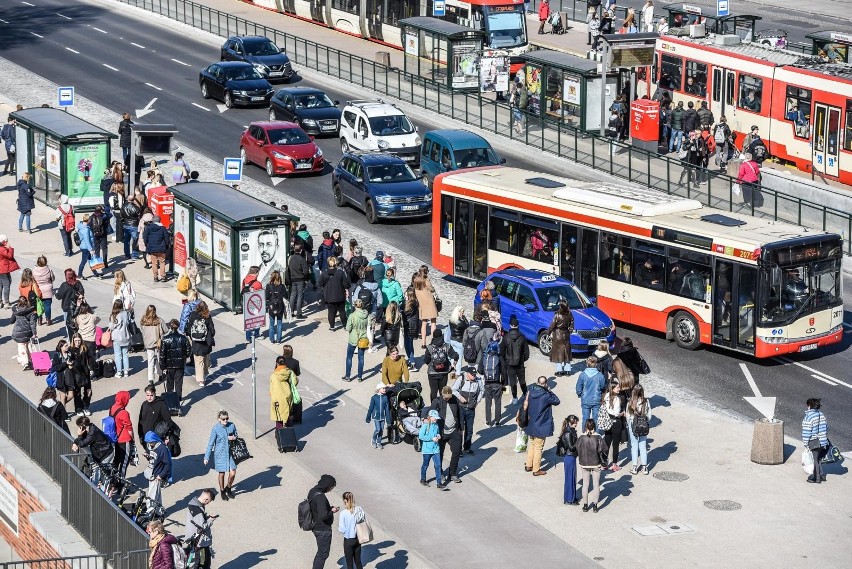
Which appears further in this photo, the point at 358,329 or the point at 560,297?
the point at 560,297

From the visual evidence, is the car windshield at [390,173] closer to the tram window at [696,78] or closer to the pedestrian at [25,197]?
the pedestrian at [25,197]

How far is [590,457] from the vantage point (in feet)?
79.2

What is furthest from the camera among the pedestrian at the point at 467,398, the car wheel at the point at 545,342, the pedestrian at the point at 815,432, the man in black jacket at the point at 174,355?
the car wheel at the point at 545,342

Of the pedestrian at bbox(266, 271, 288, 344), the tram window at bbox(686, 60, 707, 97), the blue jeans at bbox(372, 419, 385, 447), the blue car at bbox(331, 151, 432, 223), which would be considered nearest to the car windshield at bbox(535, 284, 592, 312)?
the pedestrian at bbox(266, 271, 288, 344)

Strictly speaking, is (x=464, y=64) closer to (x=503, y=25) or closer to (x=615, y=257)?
(x=503, y=25)

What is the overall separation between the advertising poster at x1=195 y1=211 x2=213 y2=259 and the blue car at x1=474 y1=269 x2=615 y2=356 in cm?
631

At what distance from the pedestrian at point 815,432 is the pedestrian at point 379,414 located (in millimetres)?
6812

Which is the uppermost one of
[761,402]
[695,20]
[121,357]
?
[695,20]

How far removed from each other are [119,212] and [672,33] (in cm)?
2100

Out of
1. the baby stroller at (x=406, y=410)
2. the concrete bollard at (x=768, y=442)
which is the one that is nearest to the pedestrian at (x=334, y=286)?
the baby stroller at (x=406, y=410)

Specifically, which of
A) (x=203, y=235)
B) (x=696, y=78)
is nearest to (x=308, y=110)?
(x=696, y=78)

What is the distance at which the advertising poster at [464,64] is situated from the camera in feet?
178

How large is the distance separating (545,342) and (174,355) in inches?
303

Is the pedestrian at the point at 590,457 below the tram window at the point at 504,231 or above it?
below
